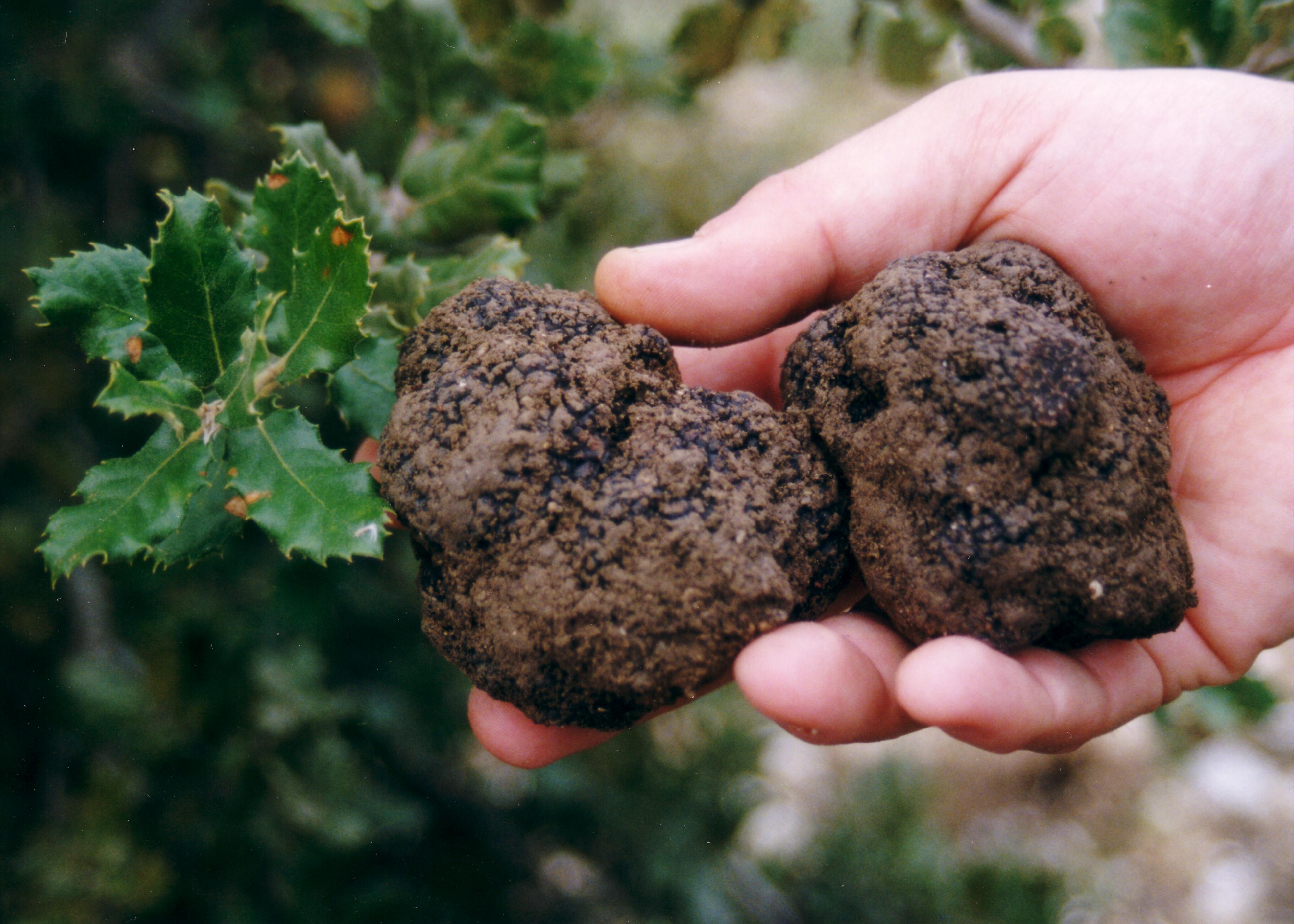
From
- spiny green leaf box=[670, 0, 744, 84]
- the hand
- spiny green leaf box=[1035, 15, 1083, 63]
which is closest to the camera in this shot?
the hand

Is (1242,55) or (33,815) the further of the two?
(33,815)

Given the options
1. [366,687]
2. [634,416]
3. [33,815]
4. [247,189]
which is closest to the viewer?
[634,416]

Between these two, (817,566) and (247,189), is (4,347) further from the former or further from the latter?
(817,566)

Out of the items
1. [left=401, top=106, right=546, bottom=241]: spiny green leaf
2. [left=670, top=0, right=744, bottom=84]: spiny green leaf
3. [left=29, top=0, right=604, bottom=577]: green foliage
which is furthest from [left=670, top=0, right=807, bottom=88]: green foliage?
[left=29, top=0, right=604, bottom=577]: green foliage

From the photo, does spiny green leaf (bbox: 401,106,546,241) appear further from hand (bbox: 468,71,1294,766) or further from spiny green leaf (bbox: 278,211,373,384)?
spiny green leaf (bbox: 278,211,373,384)

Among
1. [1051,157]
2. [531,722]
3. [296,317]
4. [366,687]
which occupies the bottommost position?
[366,687]

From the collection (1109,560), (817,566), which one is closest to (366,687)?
(817,566)

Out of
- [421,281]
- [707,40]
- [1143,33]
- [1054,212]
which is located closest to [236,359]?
[421,281]
